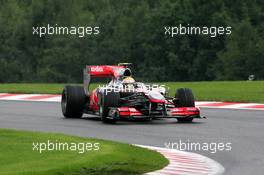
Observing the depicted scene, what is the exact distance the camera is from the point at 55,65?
82.0 meters

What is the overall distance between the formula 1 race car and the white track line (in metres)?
5.37

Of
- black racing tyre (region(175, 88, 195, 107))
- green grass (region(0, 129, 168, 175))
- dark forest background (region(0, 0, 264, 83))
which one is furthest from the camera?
dark forest background (region(0, 0, 264, 83))

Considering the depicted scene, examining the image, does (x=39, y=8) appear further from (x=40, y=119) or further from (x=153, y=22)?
(x=40, y=119)

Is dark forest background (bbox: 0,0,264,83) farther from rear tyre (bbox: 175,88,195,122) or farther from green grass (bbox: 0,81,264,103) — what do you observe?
rear tyre (bbox: 175,88,195,122)

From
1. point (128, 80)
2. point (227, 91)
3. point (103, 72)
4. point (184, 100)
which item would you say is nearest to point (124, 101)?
point (128, 80)

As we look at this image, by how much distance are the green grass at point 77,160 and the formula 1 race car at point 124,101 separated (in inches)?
180

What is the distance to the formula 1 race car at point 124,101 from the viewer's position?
62.2 ft

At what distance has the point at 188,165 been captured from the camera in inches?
465

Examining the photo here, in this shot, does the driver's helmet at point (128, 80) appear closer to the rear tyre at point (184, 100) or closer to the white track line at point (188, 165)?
the rear tyre at point (184, 100)

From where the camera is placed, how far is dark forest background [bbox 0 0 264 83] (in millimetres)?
69688

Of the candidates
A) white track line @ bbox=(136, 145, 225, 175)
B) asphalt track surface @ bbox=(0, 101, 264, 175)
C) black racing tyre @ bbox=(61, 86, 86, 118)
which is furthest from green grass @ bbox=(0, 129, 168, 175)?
black racing tyre @ bbox=(61, 86, 86, 118)

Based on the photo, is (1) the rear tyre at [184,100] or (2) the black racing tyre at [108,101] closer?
(2) the black racing tyre at [108,101]

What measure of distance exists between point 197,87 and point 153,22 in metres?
39.2

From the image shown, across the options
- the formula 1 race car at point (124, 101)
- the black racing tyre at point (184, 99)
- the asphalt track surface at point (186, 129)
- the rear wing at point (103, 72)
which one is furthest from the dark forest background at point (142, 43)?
the black racing tyre at point (184, 99)
